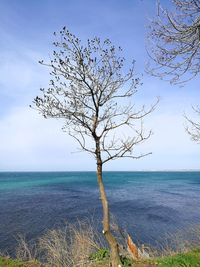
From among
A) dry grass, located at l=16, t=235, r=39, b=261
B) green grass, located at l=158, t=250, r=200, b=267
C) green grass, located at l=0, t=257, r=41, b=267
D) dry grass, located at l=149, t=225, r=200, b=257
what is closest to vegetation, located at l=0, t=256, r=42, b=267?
green grass, located at l=0, t=257, r=41, b=267

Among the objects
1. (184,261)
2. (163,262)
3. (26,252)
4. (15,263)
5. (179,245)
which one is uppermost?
(184,261)

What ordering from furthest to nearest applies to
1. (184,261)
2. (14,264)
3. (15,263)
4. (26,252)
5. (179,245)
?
(26,252) < (179,245) < (15,263) < (14,264) < (184,261)

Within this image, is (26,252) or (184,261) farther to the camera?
(26,252)

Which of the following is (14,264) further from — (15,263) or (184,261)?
(184,261)

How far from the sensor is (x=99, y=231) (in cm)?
2370

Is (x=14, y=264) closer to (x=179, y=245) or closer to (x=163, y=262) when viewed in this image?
(x=163, y=262)

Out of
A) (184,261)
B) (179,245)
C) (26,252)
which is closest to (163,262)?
(184,261)

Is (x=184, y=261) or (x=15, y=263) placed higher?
(x=184, y=261)

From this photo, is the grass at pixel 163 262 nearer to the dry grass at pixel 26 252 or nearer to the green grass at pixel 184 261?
the green grass at pixel 184 261

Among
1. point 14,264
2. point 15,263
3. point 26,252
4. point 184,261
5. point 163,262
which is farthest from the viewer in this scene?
point 26,252

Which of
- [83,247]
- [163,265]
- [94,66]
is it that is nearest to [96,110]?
[94,66]

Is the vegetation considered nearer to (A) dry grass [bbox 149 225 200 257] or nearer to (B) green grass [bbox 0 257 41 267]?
(B) green grass [bbox 0 257 41 267]

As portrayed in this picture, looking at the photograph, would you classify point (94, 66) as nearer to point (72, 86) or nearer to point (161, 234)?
point (72, 86)

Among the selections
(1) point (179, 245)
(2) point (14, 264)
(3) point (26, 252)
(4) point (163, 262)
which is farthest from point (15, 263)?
(1) point (179, 245)
